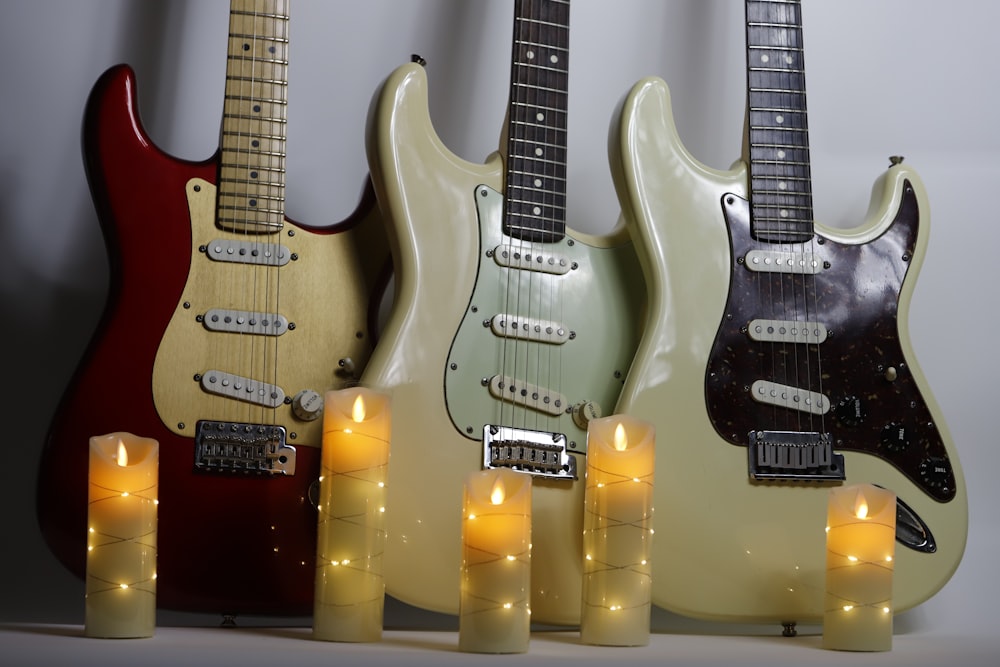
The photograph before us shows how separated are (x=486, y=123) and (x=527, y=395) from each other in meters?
0.51

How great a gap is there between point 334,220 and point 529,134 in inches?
14.2

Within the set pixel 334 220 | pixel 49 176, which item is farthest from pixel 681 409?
pixel 49 176

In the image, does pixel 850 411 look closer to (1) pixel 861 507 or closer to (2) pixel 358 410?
(1) pixel 861 507

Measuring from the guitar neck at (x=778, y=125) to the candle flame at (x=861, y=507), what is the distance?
14.6 inches

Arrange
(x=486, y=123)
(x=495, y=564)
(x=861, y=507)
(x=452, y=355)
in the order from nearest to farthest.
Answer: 1. (x=495, y=564)
2. (x=861, y=507)
3. (x=452, y=355)
4. (x=486, y=123)

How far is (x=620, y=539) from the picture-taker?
0.99 m

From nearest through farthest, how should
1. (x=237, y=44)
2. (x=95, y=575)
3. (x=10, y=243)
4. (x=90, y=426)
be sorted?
1. (x=95, y=575)
2. (x=90, y=426)
3. (x=237, y=44)
4. (x=10, y=243)

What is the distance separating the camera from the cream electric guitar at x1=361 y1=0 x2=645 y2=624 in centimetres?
115

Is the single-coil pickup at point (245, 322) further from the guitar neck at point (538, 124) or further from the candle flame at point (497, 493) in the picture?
the candle flame at point (497, 493)

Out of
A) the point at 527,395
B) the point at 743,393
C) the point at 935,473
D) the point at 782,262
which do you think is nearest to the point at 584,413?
the point at 527,395

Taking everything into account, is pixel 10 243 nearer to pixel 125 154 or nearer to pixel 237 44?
pixel 125 154

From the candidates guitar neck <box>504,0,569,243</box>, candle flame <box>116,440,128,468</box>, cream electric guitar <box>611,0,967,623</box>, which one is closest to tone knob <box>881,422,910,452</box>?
cream electric guitar <box>611,0,967,623</box>

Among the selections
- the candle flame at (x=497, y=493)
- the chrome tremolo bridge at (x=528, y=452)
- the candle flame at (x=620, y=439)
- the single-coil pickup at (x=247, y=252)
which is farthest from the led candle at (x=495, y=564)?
the single-coil pickup at (x=247, y=252)

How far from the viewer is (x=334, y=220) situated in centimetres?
153
